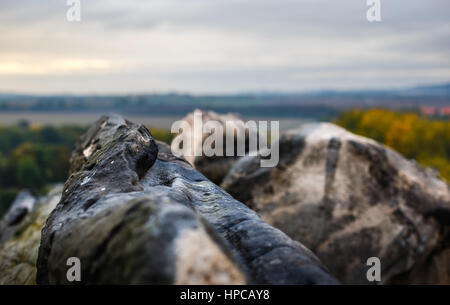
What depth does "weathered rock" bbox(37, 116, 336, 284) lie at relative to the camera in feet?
11.0

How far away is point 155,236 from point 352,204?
339 inches

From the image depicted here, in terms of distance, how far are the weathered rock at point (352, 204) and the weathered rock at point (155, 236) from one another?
5.80m

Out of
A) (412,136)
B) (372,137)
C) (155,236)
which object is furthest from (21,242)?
(372,137)

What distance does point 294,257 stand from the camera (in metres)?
4.06

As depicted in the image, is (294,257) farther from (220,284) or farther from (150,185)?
(150,185)

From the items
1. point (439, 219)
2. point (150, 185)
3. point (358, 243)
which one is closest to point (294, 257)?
point (150, 185)

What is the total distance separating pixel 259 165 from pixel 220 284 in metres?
8.48

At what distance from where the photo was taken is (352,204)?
11.1m

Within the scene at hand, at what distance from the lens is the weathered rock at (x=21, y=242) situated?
332 inches

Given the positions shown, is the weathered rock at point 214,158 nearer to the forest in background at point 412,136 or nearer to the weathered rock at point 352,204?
the weathered rock at point 352,204

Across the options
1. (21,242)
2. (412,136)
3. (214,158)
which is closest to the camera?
(21,242)

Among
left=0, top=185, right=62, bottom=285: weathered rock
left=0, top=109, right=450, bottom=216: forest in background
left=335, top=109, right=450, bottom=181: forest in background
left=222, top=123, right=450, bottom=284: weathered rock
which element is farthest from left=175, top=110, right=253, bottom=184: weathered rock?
left=335, top=109, right=450, bottom=181: forest in background

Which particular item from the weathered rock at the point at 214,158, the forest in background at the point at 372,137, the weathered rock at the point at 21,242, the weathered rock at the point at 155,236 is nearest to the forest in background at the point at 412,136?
the forest in background at the point at 372,137

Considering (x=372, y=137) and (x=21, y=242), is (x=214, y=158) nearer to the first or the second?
(x=21, y=242)
